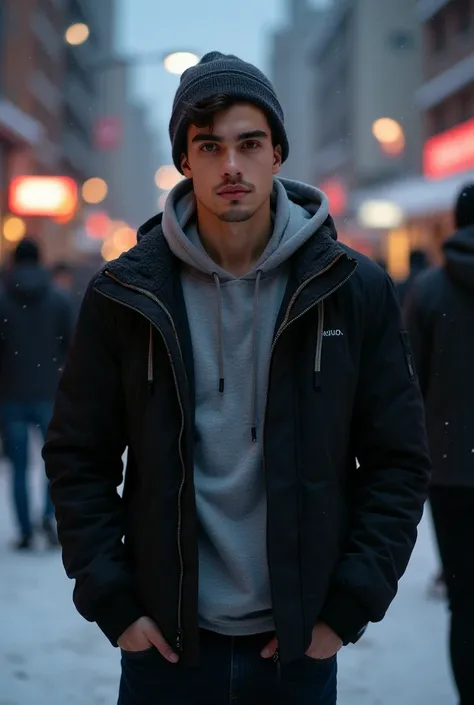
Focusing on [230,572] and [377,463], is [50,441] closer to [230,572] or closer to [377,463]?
[230,572]

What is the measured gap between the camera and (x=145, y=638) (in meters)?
2.27

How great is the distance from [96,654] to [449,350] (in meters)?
2.34

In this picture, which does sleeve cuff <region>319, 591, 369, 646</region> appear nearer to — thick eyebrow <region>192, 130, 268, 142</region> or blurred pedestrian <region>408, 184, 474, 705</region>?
thick eyebrow <region>192, 130, 268, 142</region>

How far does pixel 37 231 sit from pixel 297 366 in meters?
40.2

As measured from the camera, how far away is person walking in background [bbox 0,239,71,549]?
7.50m

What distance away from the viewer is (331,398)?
226 centimetres

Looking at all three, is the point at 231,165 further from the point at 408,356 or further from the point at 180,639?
the point at 180,639

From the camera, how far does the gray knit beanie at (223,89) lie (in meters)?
2.27

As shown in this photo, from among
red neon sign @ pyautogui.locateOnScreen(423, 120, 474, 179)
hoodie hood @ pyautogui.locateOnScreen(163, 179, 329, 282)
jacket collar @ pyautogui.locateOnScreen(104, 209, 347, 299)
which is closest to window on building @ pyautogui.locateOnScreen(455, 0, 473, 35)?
red neon sign @ pyautogui.locateOnScreen(423, 120, 474, 179)

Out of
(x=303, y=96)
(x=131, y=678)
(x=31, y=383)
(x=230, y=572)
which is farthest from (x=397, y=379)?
(x=303, y=96)

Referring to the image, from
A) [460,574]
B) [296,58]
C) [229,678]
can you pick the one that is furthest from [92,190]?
[296,58]

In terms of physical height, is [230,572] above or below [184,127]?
below

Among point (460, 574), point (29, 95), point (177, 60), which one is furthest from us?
point (29, 95)

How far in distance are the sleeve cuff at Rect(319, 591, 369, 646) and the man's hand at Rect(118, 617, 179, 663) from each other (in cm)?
32
